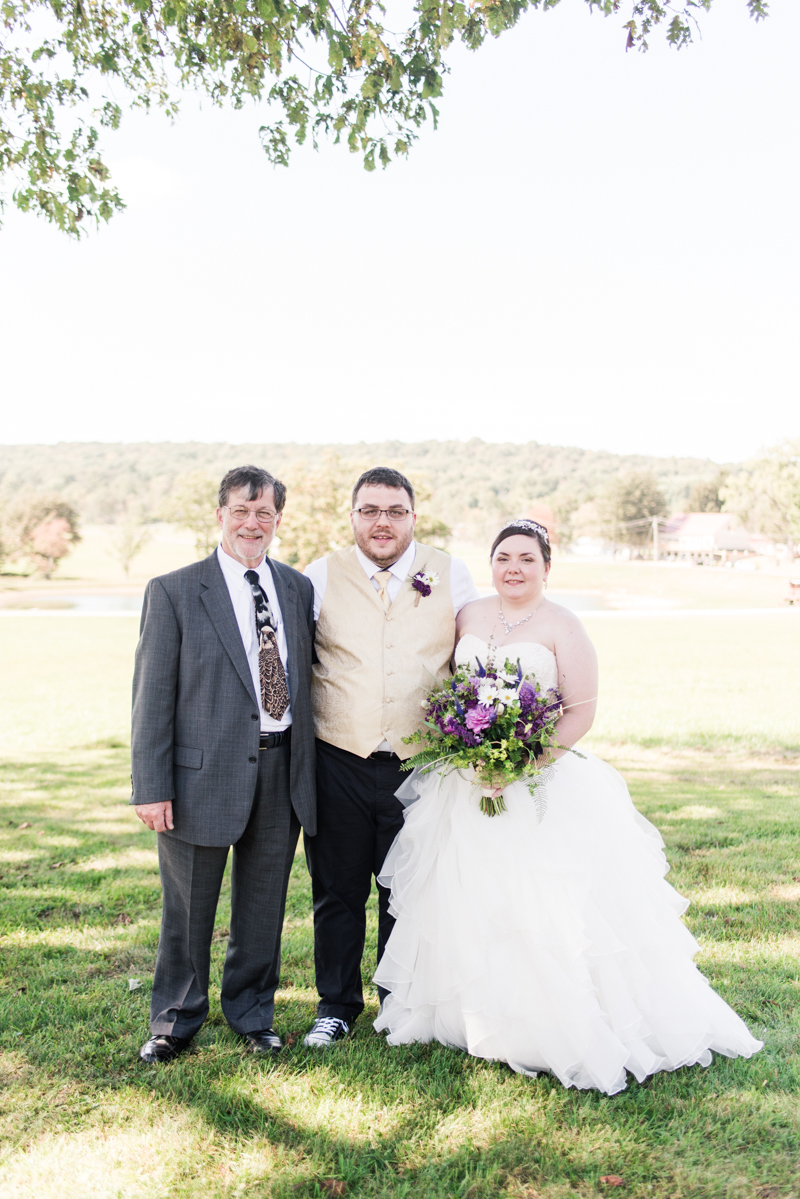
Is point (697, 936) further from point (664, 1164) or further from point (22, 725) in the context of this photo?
point (22, 725)

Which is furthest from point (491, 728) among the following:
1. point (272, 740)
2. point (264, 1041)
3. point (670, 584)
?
point (670, 584)

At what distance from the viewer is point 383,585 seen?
12.3ft

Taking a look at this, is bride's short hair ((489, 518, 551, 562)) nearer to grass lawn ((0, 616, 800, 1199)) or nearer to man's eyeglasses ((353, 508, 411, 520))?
man's eyeglasses ((353, 508, 411, 520))

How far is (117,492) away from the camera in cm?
10944

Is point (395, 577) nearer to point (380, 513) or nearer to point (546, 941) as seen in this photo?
point (380, 513)

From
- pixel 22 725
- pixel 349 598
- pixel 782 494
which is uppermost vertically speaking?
pixel 782 494

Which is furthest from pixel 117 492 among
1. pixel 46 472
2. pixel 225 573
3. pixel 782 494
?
pixel 225 573

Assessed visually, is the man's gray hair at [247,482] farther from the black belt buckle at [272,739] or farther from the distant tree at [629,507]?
the distant tree at [629,507]

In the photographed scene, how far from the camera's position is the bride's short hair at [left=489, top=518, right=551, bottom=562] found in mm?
3699

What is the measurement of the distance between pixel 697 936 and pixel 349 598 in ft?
9.10

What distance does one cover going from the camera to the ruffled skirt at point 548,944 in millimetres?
3174

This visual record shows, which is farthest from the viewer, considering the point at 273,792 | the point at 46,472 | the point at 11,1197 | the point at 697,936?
the point at 46,472

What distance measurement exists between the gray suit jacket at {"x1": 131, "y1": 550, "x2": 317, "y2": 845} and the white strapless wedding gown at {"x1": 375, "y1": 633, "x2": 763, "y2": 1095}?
80 centimetres

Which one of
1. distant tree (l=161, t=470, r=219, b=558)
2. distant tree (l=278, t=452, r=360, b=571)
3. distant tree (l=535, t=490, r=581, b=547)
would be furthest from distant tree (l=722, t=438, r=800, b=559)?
distant tree (l=161, t=470, r=219, b=558)
